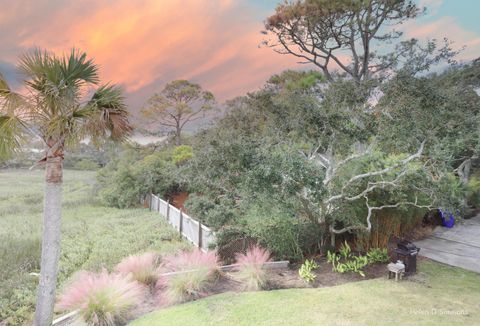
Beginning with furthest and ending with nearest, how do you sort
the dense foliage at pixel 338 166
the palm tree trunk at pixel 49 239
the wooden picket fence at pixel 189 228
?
the wooden picket fence at pixel 189 228 → the dense foliage at pixel 338 166 → the palm tree trunk at pixel 49 239

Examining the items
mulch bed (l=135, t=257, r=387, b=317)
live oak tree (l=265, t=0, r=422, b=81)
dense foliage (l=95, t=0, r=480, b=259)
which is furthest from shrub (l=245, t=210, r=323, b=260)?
live oak tree (l=265, t=0, r=422, b=81)

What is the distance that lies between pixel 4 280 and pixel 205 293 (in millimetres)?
4423

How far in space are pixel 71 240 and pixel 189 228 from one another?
11.8 ft

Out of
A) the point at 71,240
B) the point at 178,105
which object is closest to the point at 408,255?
the point at 71,240

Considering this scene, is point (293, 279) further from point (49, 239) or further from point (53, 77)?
point (53, 77)

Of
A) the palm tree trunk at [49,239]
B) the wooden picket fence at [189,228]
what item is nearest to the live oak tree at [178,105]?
the wooden picket fence at [189,228]

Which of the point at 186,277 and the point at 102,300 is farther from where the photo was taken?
the point at 186,277

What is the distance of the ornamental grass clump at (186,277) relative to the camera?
4719mm

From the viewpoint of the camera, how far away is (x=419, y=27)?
13109 millimetres

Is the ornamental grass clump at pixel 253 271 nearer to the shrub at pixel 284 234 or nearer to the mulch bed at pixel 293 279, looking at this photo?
the mulch bed at pixel 293 279

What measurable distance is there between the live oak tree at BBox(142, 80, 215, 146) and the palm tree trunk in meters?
19.2

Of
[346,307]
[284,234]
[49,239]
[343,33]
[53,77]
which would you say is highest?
[343,33]

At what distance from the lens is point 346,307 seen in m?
4.26

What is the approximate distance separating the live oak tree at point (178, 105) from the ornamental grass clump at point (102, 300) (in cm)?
1936
